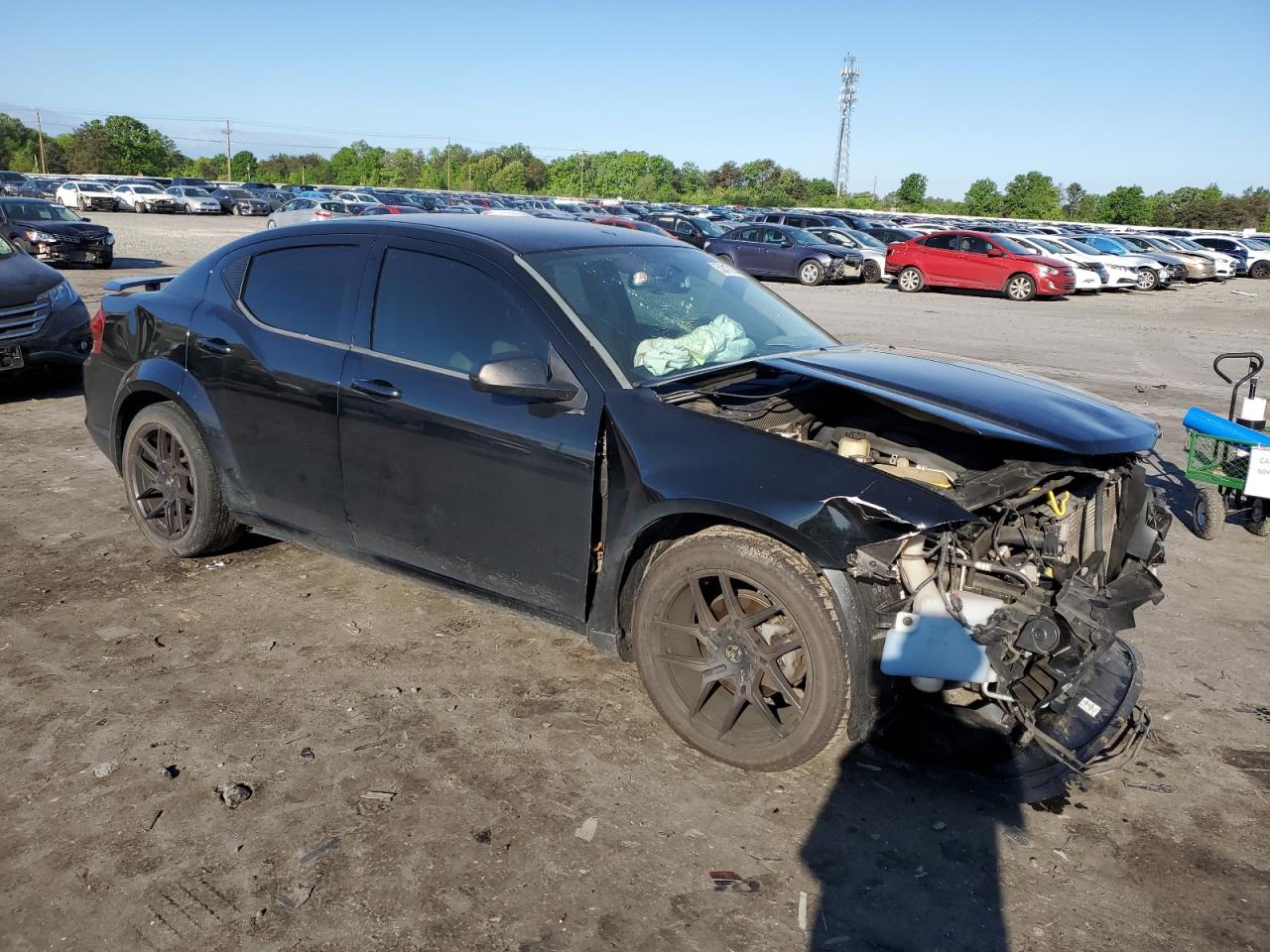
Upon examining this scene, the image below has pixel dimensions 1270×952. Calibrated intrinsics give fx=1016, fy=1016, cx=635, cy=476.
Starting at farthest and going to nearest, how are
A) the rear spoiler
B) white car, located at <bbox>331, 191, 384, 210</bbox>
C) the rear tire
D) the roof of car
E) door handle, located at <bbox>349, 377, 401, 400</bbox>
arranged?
white car, located at <bbox>331, 191, 384, 210</bbox> < the rear tire < the rear spoiler < the roof of car < door handle, located at <bbox>349, 377, 401, 400</bbox>

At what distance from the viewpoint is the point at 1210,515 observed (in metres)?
6.35

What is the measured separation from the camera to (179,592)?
497 cm

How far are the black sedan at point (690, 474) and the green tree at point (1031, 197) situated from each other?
267ft

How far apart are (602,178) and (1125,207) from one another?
5550 centimetres

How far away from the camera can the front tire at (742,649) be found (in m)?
3.25

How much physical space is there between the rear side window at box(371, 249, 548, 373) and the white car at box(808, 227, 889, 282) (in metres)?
26.2

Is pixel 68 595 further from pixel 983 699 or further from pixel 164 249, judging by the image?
pixel 164 249

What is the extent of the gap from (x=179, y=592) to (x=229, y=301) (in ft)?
4.71

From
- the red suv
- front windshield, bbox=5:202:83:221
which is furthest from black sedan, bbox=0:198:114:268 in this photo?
the red suv

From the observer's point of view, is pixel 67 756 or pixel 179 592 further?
pixel 179 592

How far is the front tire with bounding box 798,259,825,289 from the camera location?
91.6ft

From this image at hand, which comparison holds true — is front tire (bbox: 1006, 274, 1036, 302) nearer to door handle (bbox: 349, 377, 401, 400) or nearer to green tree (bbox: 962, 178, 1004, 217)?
door handle (bbox: 349, 377, 401, 400)

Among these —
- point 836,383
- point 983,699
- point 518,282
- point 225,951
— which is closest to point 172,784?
point 225,951

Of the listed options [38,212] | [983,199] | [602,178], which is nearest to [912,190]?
[983,199]
